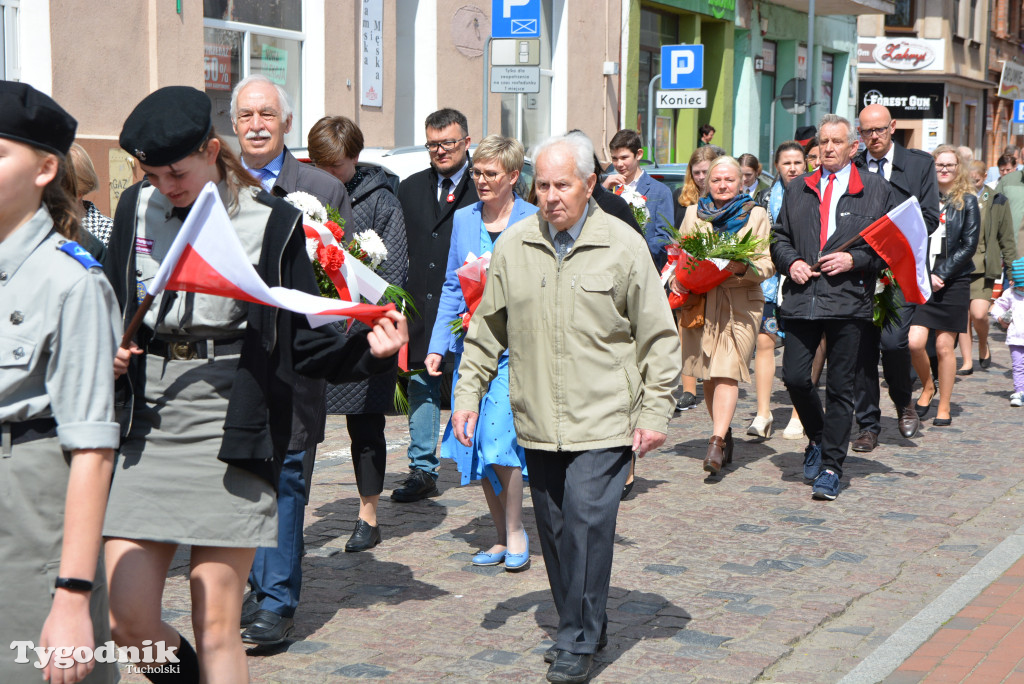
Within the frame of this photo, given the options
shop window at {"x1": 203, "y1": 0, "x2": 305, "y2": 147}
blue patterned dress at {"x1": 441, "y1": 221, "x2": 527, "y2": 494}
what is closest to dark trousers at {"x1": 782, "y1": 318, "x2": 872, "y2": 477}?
blue patterned dress at {"x1": 441, "y1": 221, "x2": 527, "y2": 494}

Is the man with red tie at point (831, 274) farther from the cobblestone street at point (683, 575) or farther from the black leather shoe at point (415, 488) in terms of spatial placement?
the black leather shoe at point (415, 488)

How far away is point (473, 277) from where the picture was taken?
609cm

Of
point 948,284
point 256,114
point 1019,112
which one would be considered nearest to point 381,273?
point 256,114

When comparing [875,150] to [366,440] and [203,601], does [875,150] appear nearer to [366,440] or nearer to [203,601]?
[366,440]

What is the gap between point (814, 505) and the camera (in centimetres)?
759

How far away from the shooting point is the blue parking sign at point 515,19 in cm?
1252

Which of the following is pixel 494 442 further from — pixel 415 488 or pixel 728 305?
pixel 728 305

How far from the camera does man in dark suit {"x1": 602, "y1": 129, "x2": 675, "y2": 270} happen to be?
10.2 metres

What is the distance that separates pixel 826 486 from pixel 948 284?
3.54 meters

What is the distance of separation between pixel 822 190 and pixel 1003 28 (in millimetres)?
44816

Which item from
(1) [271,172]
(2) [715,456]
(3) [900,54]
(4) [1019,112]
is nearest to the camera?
(1) [271,172]

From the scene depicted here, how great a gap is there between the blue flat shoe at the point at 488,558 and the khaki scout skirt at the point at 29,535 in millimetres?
3605

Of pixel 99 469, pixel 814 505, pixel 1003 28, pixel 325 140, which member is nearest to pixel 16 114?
pixel 99 469

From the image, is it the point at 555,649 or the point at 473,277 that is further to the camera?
the point at 473,277
